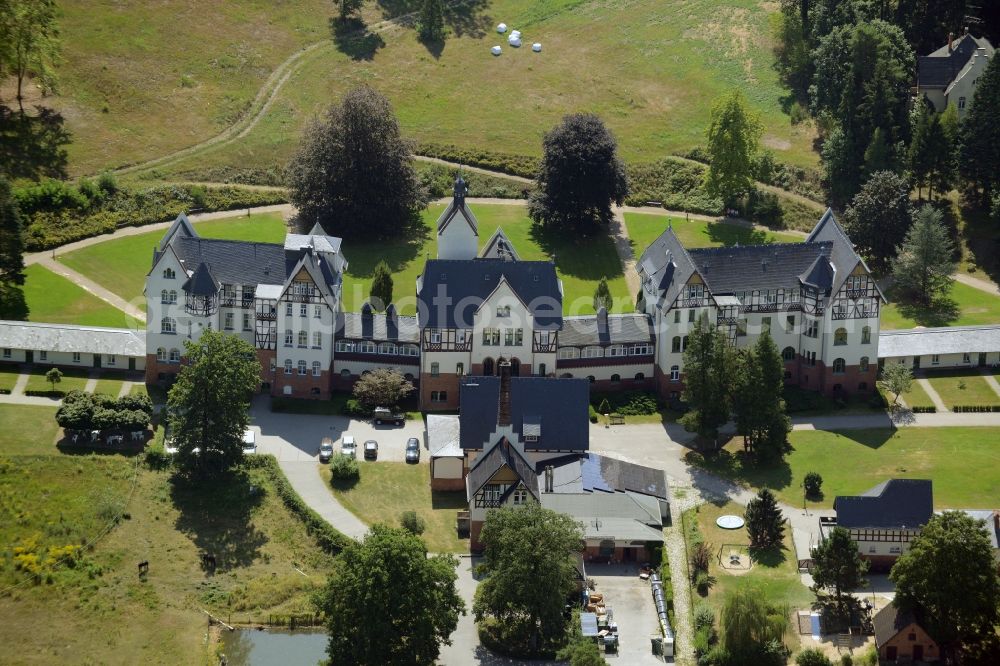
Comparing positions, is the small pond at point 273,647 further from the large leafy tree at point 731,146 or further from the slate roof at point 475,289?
the large leafy tree at point 731,146

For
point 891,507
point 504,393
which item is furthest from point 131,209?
point 891,507

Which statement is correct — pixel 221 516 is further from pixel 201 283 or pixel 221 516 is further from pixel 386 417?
pixel 201 283

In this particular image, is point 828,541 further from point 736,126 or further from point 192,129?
point 192,129

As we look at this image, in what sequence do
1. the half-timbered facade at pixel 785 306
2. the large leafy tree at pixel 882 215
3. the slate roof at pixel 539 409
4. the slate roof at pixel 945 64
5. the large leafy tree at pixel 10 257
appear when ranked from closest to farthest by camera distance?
the slate roof at pixel 539 409
the half-timbered facade at pixel 785 306
the large leafy tree at pixel 10 257
the large leafy tree at pixel 882 215
the slate roof at pixel 945 64

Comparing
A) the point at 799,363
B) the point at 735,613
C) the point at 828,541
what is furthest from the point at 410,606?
the point at 799,363

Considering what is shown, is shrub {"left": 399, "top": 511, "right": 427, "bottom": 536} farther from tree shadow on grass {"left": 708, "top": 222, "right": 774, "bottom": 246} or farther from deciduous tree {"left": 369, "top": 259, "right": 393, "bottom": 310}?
tree shadow on grass {"left": 708, "top": 222, "right": 774, "bottom": 246}

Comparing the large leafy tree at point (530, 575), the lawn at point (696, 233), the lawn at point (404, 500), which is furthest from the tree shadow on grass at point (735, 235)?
the large leafy tree at point (530, 575)

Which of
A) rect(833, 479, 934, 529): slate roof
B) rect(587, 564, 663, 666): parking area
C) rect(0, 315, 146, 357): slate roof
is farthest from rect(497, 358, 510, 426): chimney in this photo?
rect(0, 315, 146, 357): slate roof
